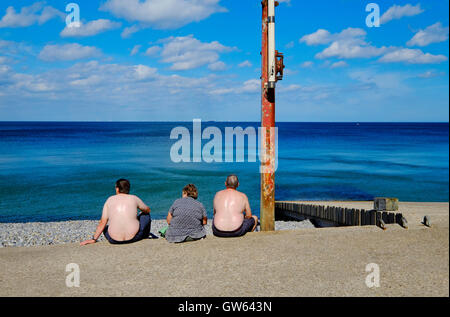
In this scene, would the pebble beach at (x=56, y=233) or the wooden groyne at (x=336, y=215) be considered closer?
the wooden groyne at (x=336, y=215)

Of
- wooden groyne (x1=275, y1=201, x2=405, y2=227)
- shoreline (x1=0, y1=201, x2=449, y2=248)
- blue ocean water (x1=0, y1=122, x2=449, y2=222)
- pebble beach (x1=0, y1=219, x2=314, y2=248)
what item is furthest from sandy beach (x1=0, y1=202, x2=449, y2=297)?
blue ocean water (x1=0, y1=122, x2=449, y2=222)

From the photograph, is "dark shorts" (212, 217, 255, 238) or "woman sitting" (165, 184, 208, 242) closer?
"woman sitting" (165, 184, 208, 242)

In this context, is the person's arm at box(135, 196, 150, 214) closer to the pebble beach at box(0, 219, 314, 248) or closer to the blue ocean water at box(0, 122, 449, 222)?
the pebble beach at box(0, 219, 314, 248)

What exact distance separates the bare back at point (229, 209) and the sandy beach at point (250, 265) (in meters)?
0.32

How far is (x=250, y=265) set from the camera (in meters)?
5.77

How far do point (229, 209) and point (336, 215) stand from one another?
19.6ft

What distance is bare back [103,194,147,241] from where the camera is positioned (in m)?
7.04

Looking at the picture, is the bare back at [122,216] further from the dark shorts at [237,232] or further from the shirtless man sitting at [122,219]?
the dark shorts at [237,232]

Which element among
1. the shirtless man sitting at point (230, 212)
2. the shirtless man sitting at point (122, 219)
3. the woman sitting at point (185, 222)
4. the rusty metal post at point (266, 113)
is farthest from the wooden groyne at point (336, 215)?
the shirtless man sitting at point (122, 219)

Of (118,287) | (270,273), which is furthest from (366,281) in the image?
(118,287)

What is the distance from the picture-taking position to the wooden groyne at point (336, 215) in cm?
858

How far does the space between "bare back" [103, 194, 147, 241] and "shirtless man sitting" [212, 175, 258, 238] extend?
1.49 metres
